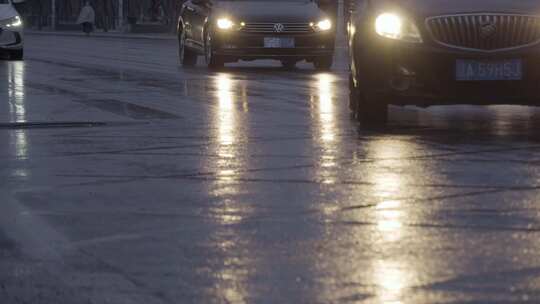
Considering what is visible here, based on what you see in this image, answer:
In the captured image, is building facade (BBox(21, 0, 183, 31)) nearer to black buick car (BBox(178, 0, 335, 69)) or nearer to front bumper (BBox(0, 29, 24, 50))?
front bumper (BBox(0, 29, 24, 50))

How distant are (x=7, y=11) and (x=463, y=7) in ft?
53.6

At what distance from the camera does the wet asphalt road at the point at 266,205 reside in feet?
19.7

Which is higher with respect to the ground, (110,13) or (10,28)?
(10,28)

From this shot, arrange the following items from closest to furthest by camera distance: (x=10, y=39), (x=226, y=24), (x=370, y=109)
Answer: (x=370, y=109), (x=226, y=24), (x=10, y=39)

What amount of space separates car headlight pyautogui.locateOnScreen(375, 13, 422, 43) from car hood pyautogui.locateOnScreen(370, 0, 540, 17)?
0.30ft

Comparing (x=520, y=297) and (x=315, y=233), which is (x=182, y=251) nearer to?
(x=315, y=233)

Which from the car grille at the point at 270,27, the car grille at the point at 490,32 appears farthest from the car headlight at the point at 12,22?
the car grille at the point at 490,32

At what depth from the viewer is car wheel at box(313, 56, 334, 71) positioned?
82.9 feet

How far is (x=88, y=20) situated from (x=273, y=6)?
41819 millimetres

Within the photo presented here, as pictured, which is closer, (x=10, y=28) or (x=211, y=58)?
(x=211, y=58)

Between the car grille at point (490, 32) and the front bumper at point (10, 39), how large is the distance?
1609 cm

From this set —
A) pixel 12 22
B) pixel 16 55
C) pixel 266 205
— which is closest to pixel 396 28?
pixel 266 205

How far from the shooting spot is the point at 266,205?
27.2 feet

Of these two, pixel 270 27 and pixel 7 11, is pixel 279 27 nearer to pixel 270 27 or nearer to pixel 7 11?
pixel 270 27
